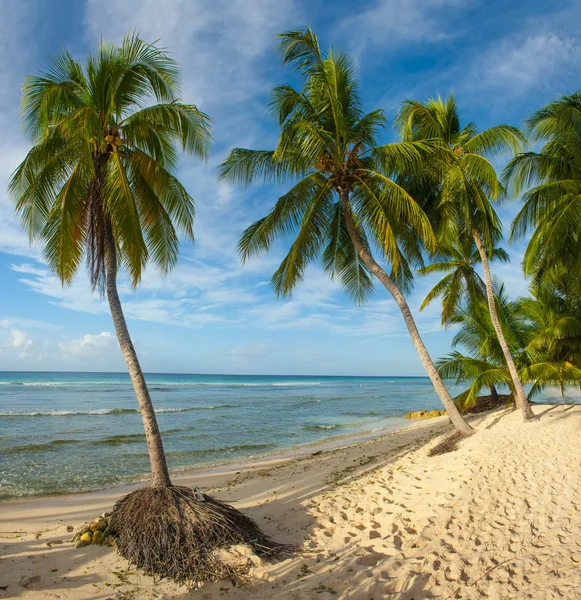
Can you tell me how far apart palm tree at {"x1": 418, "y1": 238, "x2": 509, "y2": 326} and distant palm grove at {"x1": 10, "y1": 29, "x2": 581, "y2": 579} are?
62 millimetres

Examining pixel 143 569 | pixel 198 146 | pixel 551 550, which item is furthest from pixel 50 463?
pixel 551 550

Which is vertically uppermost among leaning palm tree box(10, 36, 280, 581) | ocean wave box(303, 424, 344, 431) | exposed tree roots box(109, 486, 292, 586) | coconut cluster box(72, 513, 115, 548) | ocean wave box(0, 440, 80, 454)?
leaning palm tree box(10, 36, 280, 581)

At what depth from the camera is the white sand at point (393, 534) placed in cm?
394

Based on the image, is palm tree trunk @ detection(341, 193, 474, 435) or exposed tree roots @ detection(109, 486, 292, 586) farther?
palm tree trunk @ detection(341, 193, 474, 435)

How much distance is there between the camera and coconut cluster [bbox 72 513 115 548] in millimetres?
5043

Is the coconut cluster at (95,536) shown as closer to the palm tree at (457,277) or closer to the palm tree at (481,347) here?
the palm tree at (481,347)

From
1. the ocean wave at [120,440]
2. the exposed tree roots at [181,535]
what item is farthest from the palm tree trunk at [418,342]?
the ocean wave at [120,440]

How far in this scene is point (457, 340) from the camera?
14211mm

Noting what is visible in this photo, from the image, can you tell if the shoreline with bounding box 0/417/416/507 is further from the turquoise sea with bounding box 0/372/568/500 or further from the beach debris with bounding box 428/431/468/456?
the beach debris with bounding box 428/431/468/456

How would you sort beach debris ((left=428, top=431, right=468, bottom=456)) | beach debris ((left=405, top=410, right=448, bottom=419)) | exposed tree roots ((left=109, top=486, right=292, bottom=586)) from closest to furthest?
exposed tree roots ((left=109, top=486, right=292, bottom=586)), beach debris ((left=428, top=431, right=468, bottom=456)), beach debris ((left=405, top=410, right=448, bottom=419))

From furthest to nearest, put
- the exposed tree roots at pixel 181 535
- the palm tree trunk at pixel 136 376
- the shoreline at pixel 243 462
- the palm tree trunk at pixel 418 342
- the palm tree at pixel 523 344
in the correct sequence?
the palm tree at pixel 523 344, the palm tree trunk at pixel 418 342, the shoreline at pixel 243 462, the palm tree trunk at pixel 136 376, the exposed tree roots at pixel 181 535

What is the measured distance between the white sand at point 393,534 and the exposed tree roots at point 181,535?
18 centimetres

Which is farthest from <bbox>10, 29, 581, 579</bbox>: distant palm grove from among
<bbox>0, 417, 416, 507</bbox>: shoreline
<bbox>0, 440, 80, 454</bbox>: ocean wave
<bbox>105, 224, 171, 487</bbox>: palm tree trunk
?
<bbox>0, 440, 80, 454</bbox>: ocean wave

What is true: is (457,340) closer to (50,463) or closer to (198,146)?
(198,146)
